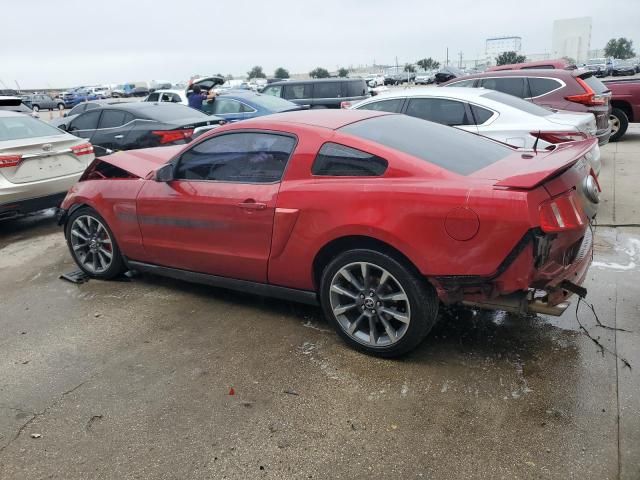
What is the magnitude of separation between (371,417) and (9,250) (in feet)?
17.2

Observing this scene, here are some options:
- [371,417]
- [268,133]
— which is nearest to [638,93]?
[268,133]

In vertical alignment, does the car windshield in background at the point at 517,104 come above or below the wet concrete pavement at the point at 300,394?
above

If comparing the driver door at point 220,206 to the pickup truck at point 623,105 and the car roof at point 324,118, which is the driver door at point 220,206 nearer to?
the car roof at point 324,118

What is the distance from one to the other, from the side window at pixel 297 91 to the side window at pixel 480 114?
9.15 m

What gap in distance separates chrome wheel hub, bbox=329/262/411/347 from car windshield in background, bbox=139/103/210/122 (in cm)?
659

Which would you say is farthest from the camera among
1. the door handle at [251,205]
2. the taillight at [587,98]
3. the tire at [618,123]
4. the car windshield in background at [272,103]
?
the car windshield in background at [272,103]

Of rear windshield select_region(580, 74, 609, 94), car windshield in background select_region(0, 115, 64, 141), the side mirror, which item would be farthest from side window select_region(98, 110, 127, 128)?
rear windshield select_region(580, 74, 609, 94)

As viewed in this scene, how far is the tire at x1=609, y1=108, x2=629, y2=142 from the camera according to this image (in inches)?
442

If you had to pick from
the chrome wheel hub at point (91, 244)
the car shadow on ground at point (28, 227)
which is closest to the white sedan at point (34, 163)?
the car shadow on ground at point (28, 227)

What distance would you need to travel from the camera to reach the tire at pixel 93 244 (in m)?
4.86

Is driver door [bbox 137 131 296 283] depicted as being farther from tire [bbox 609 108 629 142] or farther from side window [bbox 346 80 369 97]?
side window [bbox 346 80 369 97]

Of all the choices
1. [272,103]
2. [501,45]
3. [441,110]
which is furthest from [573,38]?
[441,110]

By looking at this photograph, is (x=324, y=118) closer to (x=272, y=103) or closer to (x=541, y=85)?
(x=541, y=85)

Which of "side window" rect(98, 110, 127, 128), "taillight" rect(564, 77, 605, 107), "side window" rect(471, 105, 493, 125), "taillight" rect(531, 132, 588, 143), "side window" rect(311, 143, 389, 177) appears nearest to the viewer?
"side window" rect(311, 143, 389, 177)
